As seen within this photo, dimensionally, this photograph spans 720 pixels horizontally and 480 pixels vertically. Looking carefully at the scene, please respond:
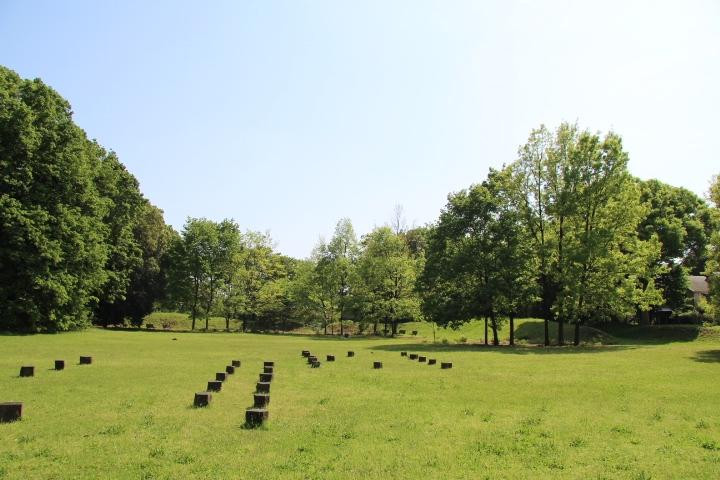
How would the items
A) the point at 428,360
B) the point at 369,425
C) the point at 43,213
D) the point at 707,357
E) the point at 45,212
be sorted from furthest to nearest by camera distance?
the point at 45,212
the point at 43,213
the point at 707,357
the point at 428,360
the point at 369,425

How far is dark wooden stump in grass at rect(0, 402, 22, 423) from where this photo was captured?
42.1 ft

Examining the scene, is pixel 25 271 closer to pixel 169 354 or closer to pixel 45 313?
pixel 45 313

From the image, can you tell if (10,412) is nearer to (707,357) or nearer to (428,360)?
(428,360)

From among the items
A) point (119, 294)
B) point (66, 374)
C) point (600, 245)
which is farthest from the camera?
point (119, 294)

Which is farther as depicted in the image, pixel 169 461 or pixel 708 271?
pixel 708 271

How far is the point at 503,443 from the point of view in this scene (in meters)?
11.2

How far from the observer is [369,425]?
508 inches

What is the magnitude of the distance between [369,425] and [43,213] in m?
39.2

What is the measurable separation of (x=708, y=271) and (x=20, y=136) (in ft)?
171

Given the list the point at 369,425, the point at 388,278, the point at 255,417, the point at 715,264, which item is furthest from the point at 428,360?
the point at 388,278

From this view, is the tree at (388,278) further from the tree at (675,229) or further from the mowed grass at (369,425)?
the mowed grass at (369,425)

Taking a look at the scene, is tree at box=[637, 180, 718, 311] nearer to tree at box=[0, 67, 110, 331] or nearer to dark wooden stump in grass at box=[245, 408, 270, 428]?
dark wooden stump in grass at box=[245, 408, 270, 428]

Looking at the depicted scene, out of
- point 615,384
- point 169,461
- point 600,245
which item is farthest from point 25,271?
point 600,245

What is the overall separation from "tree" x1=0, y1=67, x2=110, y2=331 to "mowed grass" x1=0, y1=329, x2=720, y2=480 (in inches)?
841
